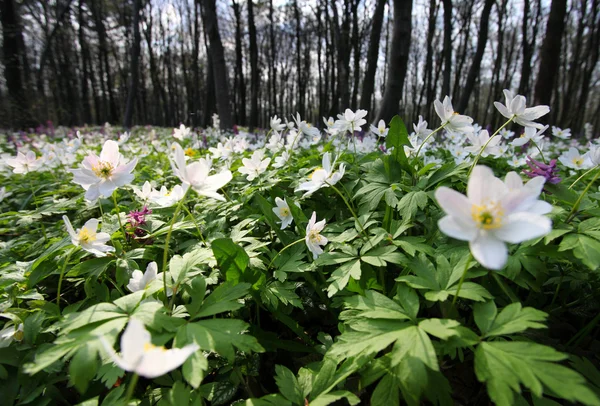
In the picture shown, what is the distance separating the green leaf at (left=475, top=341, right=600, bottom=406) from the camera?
832mm

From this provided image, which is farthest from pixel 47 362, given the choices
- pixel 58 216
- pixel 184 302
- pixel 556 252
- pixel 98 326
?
pixel 58 216

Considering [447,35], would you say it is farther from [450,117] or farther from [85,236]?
[85,236]

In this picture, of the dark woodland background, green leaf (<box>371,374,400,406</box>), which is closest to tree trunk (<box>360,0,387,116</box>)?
the dark woodland background

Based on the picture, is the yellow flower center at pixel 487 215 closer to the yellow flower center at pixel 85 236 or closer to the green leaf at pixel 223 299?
the green leaf at pixel 223 299

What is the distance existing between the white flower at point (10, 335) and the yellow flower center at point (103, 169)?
73 cm

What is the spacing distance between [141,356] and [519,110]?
189cm

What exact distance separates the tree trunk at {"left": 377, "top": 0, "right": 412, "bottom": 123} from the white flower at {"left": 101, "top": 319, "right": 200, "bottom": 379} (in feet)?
19.5

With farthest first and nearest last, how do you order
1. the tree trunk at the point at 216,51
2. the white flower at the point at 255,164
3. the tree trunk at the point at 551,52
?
the tree trunk at the point at 216,51 < the tree trunk at the point at 551,52 < the white flower at the point at 255,164

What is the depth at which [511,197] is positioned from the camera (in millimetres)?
928

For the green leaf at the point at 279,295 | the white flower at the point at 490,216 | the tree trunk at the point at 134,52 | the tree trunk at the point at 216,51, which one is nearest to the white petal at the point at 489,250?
the white flower at the point at 490,216

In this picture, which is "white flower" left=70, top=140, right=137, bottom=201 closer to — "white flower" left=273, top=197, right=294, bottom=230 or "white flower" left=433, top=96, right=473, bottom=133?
"white flower" left=273, top=197, right=294, bottom=230

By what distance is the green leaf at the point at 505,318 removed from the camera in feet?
3.22

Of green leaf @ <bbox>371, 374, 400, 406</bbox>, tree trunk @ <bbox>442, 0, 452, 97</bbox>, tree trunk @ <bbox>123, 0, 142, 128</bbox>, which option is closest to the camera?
green leaf @ <bbox>371, 374, 400, 406</bbox>

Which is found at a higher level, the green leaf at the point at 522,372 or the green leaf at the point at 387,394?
the green leaf at the point at 522,372
